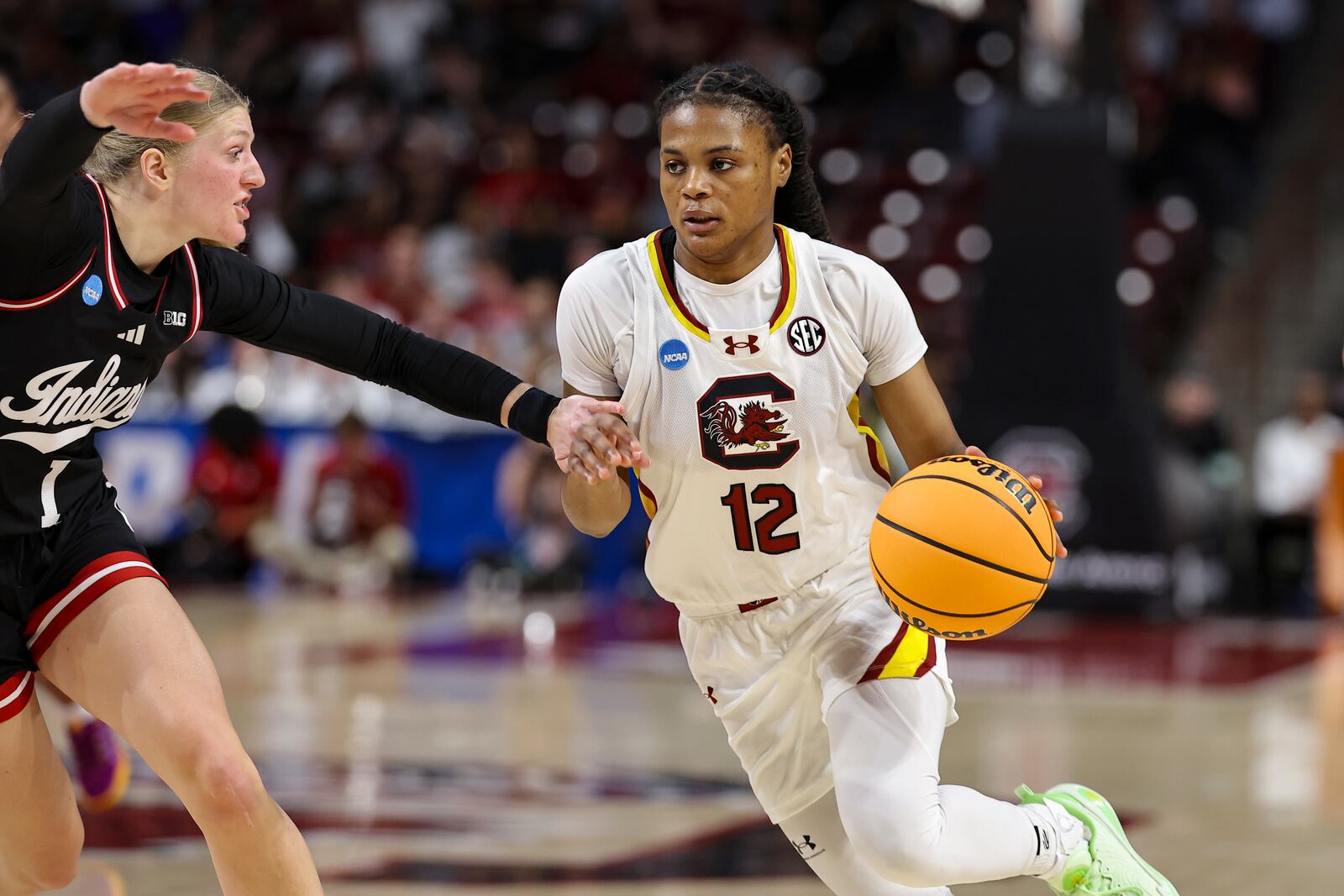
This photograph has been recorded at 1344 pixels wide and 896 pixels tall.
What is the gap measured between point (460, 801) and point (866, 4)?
1209 cm

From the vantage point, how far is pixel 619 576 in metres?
12.3

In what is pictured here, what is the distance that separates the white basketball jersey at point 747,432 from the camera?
3.86m

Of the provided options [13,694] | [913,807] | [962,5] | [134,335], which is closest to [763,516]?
[913,807]

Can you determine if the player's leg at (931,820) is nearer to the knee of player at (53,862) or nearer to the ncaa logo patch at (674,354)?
the ncaa logo patch at (674,354)

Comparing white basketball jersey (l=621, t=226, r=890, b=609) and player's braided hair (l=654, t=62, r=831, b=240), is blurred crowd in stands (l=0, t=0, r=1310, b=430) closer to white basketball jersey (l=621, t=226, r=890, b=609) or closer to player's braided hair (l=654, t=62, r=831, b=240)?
player's braided hair (l=654, t=62, r=831, b=240)

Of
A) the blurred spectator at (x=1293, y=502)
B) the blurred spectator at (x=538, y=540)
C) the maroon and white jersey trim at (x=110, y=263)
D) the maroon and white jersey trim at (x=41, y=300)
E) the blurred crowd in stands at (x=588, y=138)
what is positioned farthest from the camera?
the blurred crowd in stands at (x=588, y=138)

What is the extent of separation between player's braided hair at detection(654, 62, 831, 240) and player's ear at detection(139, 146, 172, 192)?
43.7 inches

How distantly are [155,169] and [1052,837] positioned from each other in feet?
8.26

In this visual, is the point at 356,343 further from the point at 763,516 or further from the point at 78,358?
the point at 763,516

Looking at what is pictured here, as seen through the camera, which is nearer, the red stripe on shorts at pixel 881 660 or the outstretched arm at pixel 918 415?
the red stripe on shorts at pixel 881 660

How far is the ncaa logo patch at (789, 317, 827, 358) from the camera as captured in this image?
153 inches

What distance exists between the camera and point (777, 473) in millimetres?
3877

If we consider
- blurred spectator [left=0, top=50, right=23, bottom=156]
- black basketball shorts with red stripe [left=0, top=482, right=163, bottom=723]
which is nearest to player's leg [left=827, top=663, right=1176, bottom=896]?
black basketball shorts with red stripe [left=0, top=482, right=163, bottom=723]

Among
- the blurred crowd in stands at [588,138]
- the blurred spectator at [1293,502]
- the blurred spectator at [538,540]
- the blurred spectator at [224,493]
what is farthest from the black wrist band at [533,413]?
the blurred spectator at [1293,502]
